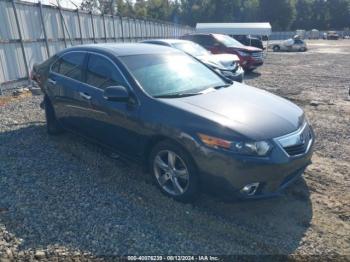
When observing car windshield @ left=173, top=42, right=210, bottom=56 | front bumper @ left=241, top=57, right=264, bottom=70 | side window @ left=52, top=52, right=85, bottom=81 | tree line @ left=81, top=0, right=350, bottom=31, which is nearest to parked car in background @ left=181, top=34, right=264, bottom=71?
front bumper @ left=241, top=57, right=264, bottom=70

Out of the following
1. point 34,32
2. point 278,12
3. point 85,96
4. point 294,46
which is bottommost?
point 294,46

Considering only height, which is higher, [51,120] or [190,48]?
[190,48]

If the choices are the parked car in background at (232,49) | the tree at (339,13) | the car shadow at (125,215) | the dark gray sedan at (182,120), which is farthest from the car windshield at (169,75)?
the tree at (339,13)

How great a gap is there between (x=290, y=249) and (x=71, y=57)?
4.10m

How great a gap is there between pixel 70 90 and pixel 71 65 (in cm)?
45

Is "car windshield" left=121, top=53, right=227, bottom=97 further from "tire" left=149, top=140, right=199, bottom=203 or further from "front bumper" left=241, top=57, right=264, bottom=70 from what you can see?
"front bumper" left=241, top=57, right=264, bottom=70

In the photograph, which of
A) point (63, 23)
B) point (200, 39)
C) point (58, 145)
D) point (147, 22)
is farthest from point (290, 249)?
point (147, 22)

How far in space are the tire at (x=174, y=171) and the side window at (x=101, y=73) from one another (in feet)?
3.52

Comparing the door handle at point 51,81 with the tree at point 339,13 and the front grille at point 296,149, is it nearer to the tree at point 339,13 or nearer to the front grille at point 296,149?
the front grille at point 296,149

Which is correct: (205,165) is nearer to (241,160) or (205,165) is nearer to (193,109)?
(241,160)

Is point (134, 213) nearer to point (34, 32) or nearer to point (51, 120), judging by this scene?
point (51, 120)

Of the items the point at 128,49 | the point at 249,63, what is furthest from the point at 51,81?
the point at 249,63

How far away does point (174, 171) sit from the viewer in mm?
3611

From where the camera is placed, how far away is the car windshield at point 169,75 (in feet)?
13.0
